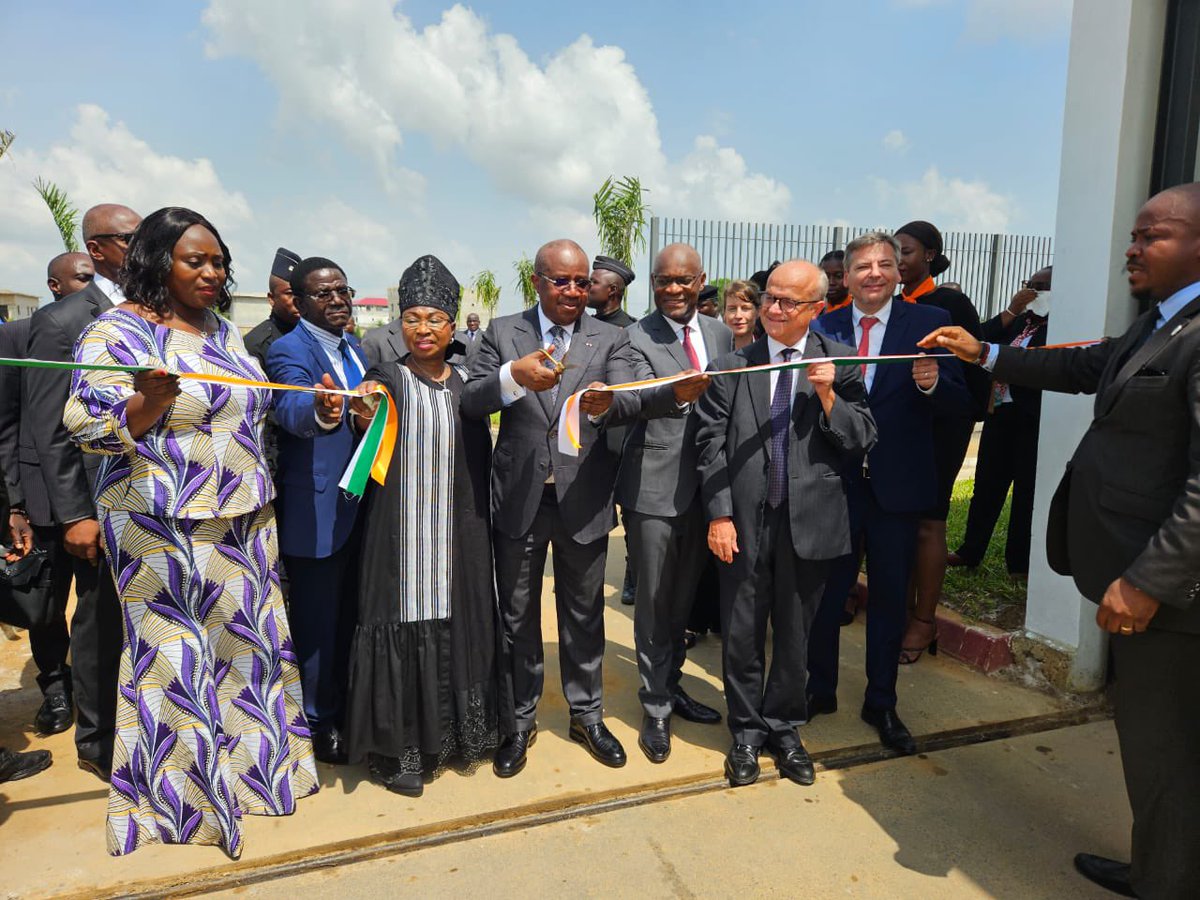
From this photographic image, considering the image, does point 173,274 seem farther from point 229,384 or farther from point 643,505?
point 643,505

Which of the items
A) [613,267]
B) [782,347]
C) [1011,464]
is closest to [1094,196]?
[782,347]

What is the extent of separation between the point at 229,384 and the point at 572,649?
6.05ft

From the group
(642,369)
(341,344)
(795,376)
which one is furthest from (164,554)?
(795,376)

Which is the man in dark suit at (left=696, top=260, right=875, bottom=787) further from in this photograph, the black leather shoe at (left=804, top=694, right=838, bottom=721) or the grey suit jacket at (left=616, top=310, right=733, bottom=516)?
the black leather shoe at (left=804, top=694, right=838, bottom=721)

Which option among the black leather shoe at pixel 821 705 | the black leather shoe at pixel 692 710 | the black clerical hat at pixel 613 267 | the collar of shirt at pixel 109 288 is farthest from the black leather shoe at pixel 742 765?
the black clerical hat at pixel 613 267

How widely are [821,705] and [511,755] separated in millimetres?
1599

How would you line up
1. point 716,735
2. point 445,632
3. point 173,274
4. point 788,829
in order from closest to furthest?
point 173,274 → point 788,829 → point 445,632 → point 716,735

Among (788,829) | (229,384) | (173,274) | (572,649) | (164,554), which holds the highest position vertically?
(173,274)

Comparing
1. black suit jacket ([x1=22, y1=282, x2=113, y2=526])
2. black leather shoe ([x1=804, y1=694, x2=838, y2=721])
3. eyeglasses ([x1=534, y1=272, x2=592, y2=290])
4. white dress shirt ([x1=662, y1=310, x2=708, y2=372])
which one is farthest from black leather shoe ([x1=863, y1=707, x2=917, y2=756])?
black suit jacket ([x1=22, y1=282, x2=113, y2=526])

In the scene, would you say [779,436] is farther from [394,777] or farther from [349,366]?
[394,777]

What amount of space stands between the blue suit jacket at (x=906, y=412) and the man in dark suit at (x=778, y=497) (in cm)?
26

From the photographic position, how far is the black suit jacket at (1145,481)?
7.23ft

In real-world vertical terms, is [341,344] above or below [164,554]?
above

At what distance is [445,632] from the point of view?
3217 millimetres
